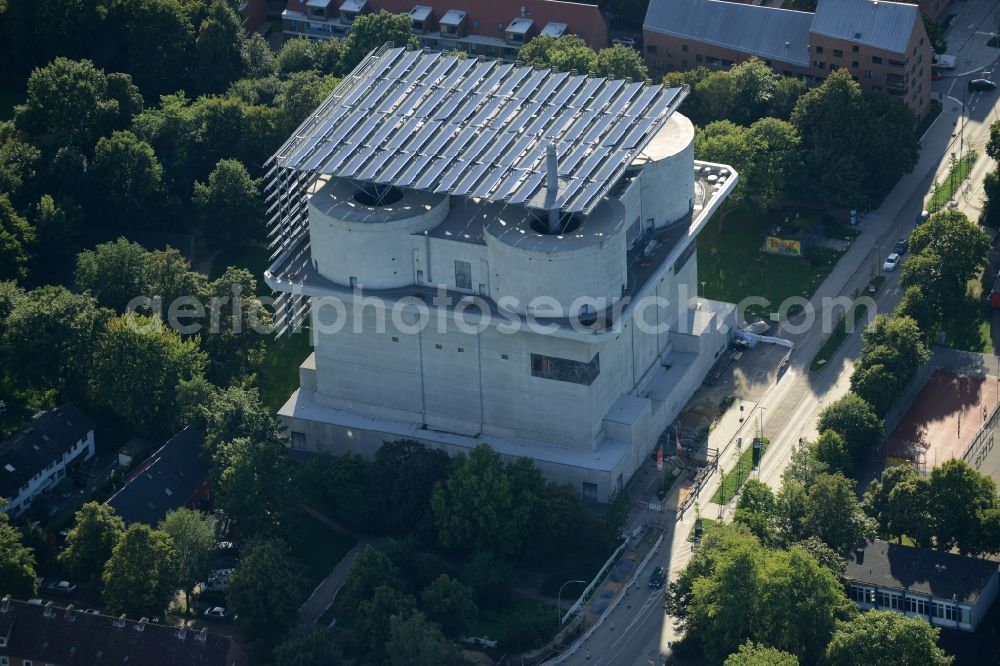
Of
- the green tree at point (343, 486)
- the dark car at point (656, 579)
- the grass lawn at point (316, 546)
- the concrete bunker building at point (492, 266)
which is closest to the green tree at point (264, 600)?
the grass lawn at point (316, 546)

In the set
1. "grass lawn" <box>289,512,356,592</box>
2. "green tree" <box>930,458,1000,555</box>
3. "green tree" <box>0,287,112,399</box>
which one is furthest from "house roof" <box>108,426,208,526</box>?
"green tree" <box>930,458,1000,555</box>

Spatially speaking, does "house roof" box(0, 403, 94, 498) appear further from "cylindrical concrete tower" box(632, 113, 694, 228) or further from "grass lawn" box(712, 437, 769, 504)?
"grass lawn" box(712, 437, 769, 504)

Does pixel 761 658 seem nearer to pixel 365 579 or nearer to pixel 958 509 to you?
pixel 958 509

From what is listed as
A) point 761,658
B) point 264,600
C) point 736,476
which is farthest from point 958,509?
point 264,600

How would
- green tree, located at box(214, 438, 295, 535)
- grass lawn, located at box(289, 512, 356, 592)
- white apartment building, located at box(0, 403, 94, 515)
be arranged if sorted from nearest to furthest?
green tree, located at box(214, 438, 295, 535)
grass lawn, located at box(289, 512, 356, 592)
white apartment building, located at box(0, 403, 94, 515)

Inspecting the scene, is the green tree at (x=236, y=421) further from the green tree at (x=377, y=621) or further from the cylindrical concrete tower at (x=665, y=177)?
the cylindrical concrete tower at (x=665, y=177)
